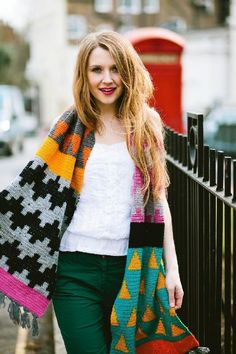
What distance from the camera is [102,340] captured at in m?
2.54

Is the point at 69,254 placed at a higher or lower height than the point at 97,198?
lower

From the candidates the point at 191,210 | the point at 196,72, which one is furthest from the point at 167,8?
the point at 191,210

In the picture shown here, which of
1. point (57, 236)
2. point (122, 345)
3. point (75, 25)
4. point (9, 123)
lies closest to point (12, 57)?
point (75, 25)

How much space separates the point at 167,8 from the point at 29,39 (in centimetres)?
1489

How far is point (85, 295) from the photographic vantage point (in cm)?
252

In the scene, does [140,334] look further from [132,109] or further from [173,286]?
[132,109]

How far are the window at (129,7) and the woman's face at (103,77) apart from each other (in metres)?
40.4

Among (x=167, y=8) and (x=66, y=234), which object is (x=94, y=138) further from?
(x=167, y=8)

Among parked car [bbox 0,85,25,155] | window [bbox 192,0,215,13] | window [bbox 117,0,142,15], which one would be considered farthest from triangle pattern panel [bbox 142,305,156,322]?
window [bbox 192,0,215,13]

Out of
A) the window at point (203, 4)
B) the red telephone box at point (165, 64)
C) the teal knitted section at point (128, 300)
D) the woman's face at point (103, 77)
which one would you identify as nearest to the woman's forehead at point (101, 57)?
the woman's face at point (103, 77)

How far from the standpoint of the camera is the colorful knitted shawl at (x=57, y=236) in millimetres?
2518

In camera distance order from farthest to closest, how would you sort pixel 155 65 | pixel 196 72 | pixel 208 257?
pixel 196 72
pixel 155 65
pixel 208 257

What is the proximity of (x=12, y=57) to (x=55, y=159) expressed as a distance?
153ft

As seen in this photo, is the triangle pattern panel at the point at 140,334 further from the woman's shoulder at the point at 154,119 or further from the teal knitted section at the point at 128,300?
the woman's shoulder at the point at 154,119
